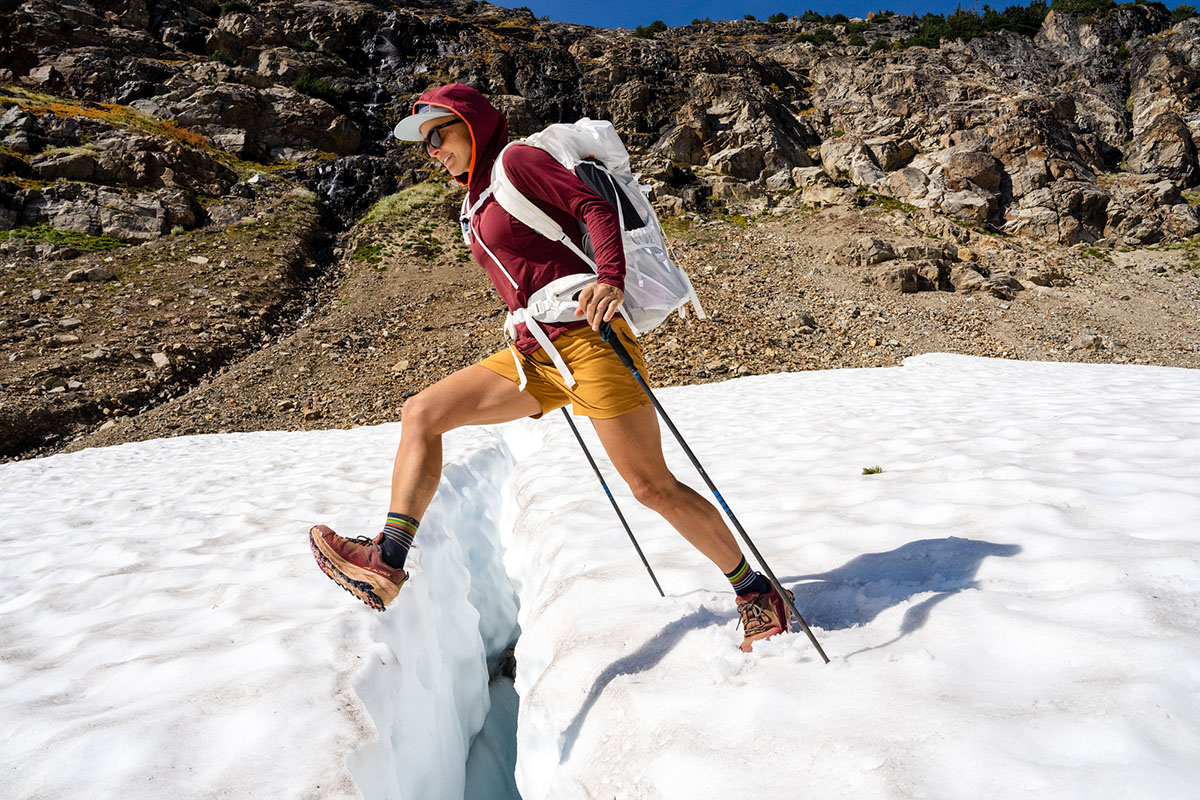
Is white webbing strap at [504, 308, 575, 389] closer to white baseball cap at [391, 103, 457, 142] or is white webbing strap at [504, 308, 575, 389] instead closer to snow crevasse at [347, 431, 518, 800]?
white baseball cap at [391, 103, 457, 142]

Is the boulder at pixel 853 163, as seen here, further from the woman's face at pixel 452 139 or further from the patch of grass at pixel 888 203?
the woman's face at pixel 452 139

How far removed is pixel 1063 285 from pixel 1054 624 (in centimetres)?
2286

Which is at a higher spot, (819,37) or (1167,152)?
(819,37)

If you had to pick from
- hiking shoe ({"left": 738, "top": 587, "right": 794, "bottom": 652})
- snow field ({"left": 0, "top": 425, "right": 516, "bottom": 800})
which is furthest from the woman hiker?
snow field ({"left": 0, "top": 425, "right": 516, "bottom": 800})

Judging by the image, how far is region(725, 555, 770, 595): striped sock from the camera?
2.26 m

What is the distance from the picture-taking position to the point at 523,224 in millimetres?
2398

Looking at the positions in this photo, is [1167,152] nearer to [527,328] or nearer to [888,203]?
[888,203]

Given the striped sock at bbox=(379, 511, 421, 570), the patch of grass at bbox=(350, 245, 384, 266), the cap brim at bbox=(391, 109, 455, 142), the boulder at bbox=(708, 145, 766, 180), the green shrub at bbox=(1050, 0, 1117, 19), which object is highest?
the green shrub at bbox=(1050, 0, 1117, 19)

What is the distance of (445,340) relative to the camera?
16.9 metres

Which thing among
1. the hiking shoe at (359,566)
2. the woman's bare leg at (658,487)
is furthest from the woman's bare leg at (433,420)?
the woman's bare leg at (658,487)

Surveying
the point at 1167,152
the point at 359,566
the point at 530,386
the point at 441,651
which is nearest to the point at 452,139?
the point at 530,386

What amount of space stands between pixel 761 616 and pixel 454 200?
26.4m

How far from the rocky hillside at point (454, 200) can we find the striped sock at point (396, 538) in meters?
11.9

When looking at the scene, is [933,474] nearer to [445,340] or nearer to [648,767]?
[648,767]
